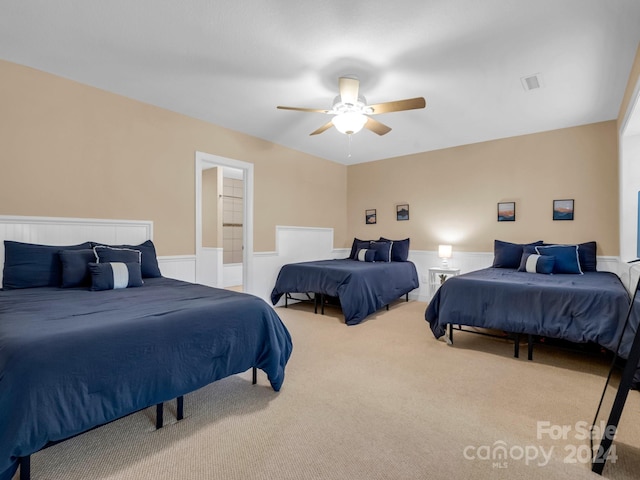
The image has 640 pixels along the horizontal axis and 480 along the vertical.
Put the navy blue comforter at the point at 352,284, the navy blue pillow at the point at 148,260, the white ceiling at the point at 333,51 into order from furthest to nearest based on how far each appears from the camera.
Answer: the navy blue comforter at the point at 352,284 < the navy blue pillow at the point at 148,260 < the white ceiling at the point at 333,51

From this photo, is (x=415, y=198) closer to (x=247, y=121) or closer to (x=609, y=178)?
(x=609, y=178)

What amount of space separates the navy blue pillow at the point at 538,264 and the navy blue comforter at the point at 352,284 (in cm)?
164

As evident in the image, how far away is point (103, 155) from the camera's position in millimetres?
3326

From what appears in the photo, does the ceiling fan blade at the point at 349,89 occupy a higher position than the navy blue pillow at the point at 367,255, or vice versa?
the ceiling fan blade at the point at 349,89

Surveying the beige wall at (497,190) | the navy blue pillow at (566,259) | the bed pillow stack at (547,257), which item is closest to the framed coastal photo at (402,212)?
the beige wall at (497,190)

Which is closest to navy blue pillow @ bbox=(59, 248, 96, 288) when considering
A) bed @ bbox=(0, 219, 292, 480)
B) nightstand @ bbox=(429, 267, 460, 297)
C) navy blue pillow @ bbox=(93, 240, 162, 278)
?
bed @ bbox=(0, 219, 292, 480)

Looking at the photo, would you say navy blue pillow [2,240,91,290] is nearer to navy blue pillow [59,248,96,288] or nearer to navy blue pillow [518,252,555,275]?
navy blue pillow [59,248,96,288]

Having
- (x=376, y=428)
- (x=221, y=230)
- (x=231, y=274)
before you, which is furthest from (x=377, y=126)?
(x=231, y=274)

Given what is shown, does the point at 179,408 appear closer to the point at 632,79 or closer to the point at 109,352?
the point at 109,352

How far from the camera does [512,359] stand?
115 inches

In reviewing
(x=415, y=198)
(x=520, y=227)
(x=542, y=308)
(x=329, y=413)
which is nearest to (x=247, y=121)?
(x=415, y=198)

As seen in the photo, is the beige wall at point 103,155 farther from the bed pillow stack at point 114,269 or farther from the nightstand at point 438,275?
the nightstand at point 438,275

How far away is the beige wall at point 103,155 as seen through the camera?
285 centimetres

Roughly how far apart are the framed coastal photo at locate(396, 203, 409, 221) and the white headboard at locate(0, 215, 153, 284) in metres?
4.00
